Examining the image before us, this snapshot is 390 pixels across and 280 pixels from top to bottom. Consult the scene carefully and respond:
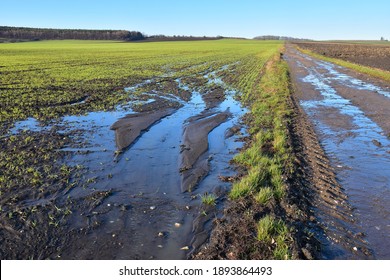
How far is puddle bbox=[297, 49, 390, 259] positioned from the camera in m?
6.62

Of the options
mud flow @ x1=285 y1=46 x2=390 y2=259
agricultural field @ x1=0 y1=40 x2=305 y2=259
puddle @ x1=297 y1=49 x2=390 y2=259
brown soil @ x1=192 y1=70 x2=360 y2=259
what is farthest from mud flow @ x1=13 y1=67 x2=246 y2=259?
puddle @ x1=297 y1=49 x2=390 y2=259

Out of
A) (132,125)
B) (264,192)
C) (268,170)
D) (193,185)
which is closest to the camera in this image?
(264,192)

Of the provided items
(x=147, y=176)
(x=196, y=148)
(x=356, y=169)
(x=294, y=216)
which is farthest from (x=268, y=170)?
(x=147, y=176)

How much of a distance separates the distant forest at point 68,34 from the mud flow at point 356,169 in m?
161

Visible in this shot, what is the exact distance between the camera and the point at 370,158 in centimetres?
1059

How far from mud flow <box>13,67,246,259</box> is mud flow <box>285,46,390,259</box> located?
102 inches

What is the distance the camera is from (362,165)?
392 inches

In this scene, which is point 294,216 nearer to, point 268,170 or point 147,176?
point 268,170

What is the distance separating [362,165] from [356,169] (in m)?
0.50

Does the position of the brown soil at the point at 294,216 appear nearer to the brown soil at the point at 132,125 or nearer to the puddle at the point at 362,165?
the puddle at the point at 362,165

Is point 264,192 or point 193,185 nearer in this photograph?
point 264,192

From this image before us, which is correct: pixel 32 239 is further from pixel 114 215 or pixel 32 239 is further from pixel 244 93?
pixel 244 93
